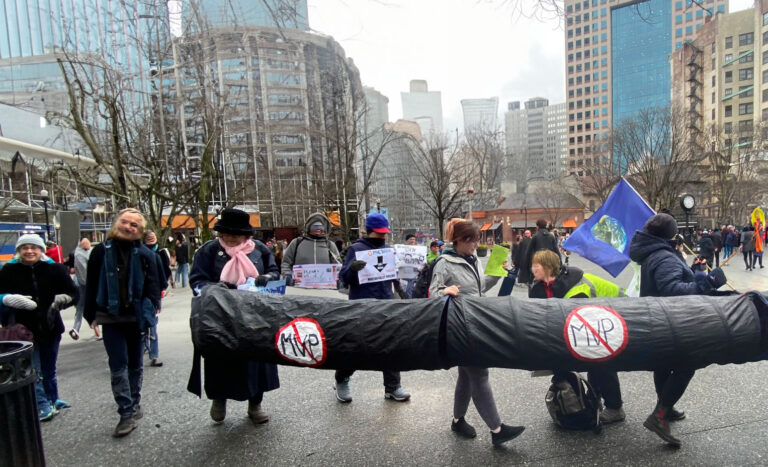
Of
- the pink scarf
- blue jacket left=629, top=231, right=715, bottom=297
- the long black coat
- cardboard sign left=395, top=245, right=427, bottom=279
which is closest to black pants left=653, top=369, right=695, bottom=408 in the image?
blue jacket left=629, top=231, right=715, bottom=297

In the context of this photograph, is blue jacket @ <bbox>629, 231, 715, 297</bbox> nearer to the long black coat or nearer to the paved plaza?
the paved plaza

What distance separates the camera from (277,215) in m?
33.5

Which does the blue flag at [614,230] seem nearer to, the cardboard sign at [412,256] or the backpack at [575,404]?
the backpack at [575,404]

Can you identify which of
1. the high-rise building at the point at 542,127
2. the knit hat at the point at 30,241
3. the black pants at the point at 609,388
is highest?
the high-rise building at the point at 542,127

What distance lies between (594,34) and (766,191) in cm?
9159

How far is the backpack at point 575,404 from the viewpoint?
3145mm

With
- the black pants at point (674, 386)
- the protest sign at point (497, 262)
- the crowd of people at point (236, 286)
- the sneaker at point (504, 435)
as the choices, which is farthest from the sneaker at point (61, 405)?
the black pants at point (674, 386)

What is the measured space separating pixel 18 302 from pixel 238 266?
6.16 feet

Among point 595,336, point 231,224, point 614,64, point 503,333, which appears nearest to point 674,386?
point 595,336

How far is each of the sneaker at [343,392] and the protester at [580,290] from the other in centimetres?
185

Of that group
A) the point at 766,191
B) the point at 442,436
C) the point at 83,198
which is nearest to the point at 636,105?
the point at 766,191

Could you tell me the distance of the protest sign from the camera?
3.65 metres

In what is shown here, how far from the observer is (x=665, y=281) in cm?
323

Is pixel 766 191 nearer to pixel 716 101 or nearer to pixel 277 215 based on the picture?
pixel 277 215
